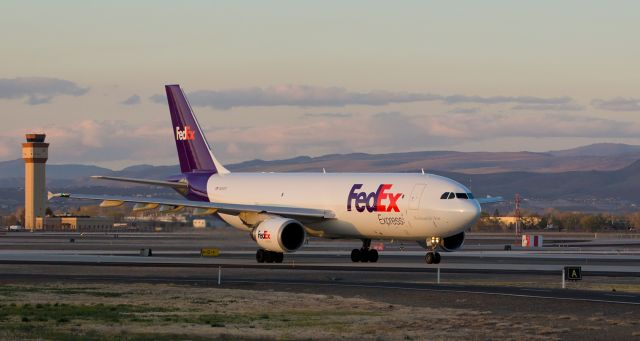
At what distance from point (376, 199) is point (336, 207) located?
3.12 meters

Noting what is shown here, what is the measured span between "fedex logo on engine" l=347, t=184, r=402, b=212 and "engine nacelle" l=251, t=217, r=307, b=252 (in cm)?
328

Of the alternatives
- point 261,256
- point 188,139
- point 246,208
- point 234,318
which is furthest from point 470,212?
point 234,318

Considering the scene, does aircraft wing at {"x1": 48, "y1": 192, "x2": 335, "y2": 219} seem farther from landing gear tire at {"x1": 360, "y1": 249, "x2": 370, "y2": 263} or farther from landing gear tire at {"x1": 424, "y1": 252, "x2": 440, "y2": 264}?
landing gear tire at {"x1": 424, "y1": 252, "x2": 440, "y2": 264}

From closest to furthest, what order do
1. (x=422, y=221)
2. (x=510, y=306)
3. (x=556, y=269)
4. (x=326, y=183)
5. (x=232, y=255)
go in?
(x=510, y=306)
(x=556, y=269)
(x=422, y=221)
(x=326, y=183)
(x=232, y=255)

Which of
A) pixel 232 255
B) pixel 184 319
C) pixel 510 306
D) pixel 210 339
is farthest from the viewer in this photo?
pixel 232 255

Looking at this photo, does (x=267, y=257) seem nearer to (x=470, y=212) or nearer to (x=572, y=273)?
(x=470, y=212)

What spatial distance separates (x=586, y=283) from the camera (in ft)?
161

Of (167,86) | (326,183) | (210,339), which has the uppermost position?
(167,86)

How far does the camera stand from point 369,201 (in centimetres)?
6769

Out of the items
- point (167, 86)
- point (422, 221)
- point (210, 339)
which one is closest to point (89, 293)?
point (210, 339)

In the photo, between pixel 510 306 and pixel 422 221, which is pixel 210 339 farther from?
pixel 422 221

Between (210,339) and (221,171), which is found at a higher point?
(221,171)

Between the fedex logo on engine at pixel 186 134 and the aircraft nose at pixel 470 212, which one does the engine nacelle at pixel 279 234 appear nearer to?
the aircraft nose at pixel 470 212

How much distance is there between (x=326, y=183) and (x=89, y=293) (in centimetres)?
2913
